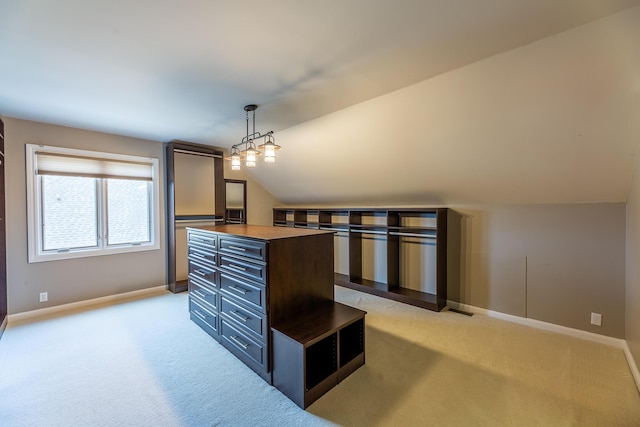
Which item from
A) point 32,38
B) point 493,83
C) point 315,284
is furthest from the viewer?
point 315,284

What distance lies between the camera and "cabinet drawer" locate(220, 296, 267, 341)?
2.22m

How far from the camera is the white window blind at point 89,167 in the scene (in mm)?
3592

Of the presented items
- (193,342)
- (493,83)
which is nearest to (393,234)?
(493,83)

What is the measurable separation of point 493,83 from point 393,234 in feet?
7.91

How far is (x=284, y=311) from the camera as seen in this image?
2252 mm

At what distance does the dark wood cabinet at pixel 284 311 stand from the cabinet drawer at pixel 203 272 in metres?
0.07

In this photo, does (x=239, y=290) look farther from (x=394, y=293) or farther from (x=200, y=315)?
(x=394, y=293)

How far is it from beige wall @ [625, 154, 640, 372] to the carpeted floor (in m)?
0.27

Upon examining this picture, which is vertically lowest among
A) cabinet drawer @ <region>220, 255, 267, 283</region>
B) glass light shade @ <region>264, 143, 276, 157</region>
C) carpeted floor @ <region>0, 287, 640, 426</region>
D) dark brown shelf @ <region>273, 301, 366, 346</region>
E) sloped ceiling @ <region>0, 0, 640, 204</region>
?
carpeted floor @ <region>0, 287, 640, 426</region>

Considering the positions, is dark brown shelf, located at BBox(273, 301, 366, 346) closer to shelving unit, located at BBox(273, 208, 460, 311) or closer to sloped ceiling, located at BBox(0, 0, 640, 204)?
shelving unit, located at BBox(273, 208, 460, 311)

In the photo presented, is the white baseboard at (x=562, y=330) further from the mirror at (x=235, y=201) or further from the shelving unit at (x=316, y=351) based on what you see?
the mirror at (x=235, y=201)

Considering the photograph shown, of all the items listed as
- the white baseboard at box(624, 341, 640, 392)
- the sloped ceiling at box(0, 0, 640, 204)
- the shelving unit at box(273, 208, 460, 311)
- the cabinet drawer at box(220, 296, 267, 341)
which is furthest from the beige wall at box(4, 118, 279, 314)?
the white baseboard at box(624, 341, 640, 392)

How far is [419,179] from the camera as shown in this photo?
145 inches

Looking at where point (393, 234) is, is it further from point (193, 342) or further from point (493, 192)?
point (193, 342)
